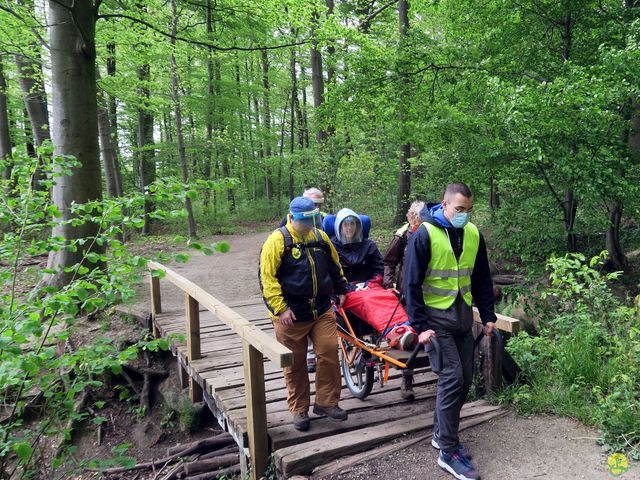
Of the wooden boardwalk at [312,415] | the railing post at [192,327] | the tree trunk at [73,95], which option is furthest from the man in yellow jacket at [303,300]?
the tree trunk at [73,95]

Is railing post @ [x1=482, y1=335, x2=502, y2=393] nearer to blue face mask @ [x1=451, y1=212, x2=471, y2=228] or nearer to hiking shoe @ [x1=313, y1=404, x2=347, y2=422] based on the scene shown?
hiking shoe @ [x1=313, y1=404, x2=347, y2=422]

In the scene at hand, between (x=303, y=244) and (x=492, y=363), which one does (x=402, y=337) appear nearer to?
(x=303, y=244)

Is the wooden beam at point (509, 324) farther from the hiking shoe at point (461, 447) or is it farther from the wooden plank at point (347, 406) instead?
the hiking shoe at point (461, 447)

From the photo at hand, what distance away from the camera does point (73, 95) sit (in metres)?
7.13

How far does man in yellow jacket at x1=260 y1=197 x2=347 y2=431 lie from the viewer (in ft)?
12.5

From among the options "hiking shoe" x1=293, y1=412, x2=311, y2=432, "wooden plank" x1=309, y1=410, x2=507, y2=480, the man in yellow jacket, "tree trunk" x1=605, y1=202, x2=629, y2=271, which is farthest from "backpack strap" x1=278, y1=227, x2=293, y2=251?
"tree trunk" x1=605, y1=202, x2=629, y2=271

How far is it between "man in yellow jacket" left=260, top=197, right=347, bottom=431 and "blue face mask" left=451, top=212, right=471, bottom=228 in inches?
45.2

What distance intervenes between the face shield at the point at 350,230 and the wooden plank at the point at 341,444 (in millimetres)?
1866

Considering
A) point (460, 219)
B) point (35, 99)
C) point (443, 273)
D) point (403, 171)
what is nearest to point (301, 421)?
point (443, 273)

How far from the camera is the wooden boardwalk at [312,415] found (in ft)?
11.8

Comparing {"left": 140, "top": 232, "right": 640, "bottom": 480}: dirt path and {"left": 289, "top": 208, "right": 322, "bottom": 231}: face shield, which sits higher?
{"left": 289, "top": 208, "right": 322, "bottom": 231}: face shield

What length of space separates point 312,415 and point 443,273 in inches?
74.5

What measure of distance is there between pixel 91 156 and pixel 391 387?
6018 millimetres

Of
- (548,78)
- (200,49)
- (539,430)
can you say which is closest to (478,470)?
(539,430)
